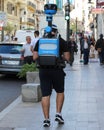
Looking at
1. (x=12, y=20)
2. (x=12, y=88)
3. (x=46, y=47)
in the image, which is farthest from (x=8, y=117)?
(x=12, y=20)

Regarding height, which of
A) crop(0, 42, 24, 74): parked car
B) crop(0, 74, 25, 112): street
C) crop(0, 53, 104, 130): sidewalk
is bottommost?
crop(0, 74, 25, 112): street

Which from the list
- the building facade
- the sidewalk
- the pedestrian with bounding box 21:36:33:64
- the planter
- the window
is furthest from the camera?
the window

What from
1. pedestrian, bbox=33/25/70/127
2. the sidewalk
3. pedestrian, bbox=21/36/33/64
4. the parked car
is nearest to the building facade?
the parked car

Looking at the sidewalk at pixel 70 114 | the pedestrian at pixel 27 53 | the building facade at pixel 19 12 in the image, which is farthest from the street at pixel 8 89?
the building facade at pixel 19 12

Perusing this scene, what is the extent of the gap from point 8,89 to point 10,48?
141 inches

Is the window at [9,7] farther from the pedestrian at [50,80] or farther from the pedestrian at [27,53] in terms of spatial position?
the pedestrian at [50,80]

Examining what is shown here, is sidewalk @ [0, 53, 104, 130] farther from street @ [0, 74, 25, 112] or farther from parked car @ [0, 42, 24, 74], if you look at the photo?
parked car @ [0, 42, 24, 74]

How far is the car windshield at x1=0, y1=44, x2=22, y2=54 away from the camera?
18.5 metres

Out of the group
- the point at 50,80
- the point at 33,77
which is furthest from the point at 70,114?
the point at 33,77

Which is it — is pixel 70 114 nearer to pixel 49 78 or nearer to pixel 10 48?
pixel 49 78

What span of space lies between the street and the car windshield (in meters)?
1.08

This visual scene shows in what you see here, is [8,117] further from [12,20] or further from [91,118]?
[12,20]

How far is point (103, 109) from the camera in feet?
33.7

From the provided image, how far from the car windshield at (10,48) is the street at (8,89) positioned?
108 cm
